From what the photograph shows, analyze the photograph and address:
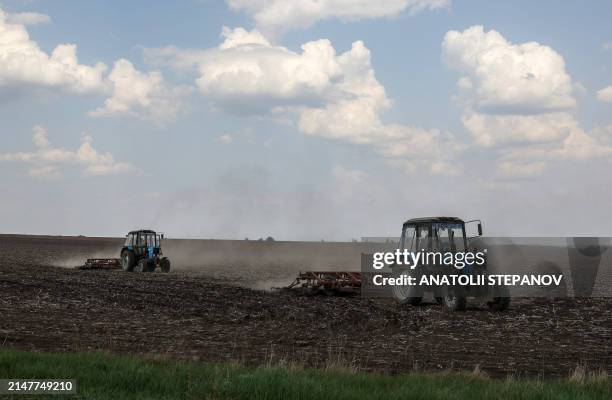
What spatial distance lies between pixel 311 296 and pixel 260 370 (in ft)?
47.2

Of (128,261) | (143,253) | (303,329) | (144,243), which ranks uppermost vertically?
(144,243)

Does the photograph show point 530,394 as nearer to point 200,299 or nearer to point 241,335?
point 241,335

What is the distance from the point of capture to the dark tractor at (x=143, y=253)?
36.2 metres

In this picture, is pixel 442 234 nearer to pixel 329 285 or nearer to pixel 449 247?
pixel 449 247

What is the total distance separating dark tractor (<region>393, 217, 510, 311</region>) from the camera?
19.8m

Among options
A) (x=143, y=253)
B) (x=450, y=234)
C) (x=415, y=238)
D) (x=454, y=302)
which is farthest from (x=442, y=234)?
(x=143, y=253)

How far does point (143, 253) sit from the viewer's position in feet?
120

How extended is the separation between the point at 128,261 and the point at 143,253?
2.85 ft

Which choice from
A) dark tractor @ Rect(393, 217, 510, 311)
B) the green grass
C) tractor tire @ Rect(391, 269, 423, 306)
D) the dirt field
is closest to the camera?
the green grass

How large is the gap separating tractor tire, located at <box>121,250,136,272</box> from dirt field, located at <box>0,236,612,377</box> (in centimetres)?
1200

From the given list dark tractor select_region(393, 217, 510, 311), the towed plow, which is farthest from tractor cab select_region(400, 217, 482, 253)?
the towed plow

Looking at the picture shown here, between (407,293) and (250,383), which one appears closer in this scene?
(250,383)

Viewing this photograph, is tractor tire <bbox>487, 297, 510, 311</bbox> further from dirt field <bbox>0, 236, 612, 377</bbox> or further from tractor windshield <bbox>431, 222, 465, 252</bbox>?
tractor windshield <bbox>431, 222, 465, 252</bbox>

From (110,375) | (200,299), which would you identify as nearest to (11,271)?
(200,299)
